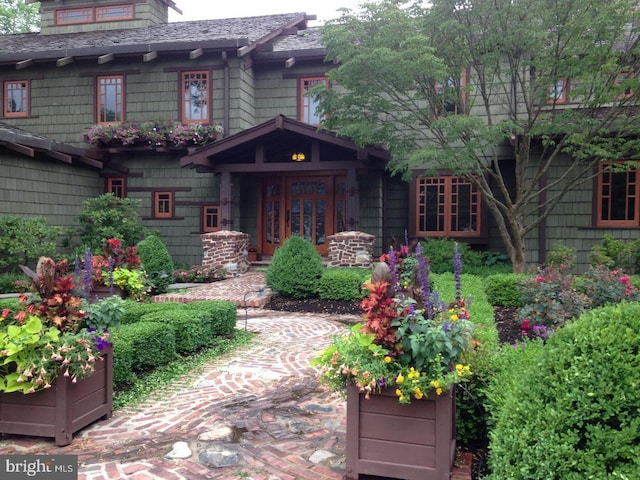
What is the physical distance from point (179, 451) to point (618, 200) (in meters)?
12.6

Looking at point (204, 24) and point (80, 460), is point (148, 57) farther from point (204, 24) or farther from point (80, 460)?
point (80, 460)

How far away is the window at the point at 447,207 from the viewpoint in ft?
45.5

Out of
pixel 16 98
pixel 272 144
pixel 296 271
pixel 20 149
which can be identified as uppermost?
pixel 16 98

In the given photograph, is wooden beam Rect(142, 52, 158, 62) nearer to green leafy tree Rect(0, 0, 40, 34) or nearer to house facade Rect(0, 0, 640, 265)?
house facade Rect(0, 0, 640, 265)

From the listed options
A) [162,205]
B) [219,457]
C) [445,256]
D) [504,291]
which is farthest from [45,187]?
[219,457]

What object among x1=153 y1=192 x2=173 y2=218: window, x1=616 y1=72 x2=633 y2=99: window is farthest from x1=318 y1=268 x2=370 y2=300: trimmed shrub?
x1=153 y1=192 x2=173 y2=218: window

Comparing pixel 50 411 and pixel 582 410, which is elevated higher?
pixel 582 410

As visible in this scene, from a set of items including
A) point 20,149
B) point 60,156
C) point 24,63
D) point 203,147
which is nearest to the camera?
point 20,149

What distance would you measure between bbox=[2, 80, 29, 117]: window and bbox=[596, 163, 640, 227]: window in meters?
16.8

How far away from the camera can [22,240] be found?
11625mm

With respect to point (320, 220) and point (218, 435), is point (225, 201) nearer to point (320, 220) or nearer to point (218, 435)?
point (320, 220)

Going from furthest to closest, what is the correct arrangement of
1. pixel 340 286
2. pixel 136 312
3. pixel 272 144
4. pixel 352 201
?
pixel 272 144 → pixel 352 201 → pixel 340 286 → pixel 136 312

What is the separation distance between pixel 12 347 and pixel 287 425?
211 cm

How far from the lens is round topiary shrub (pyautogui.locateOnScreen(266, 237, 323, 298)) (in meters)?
10.3
